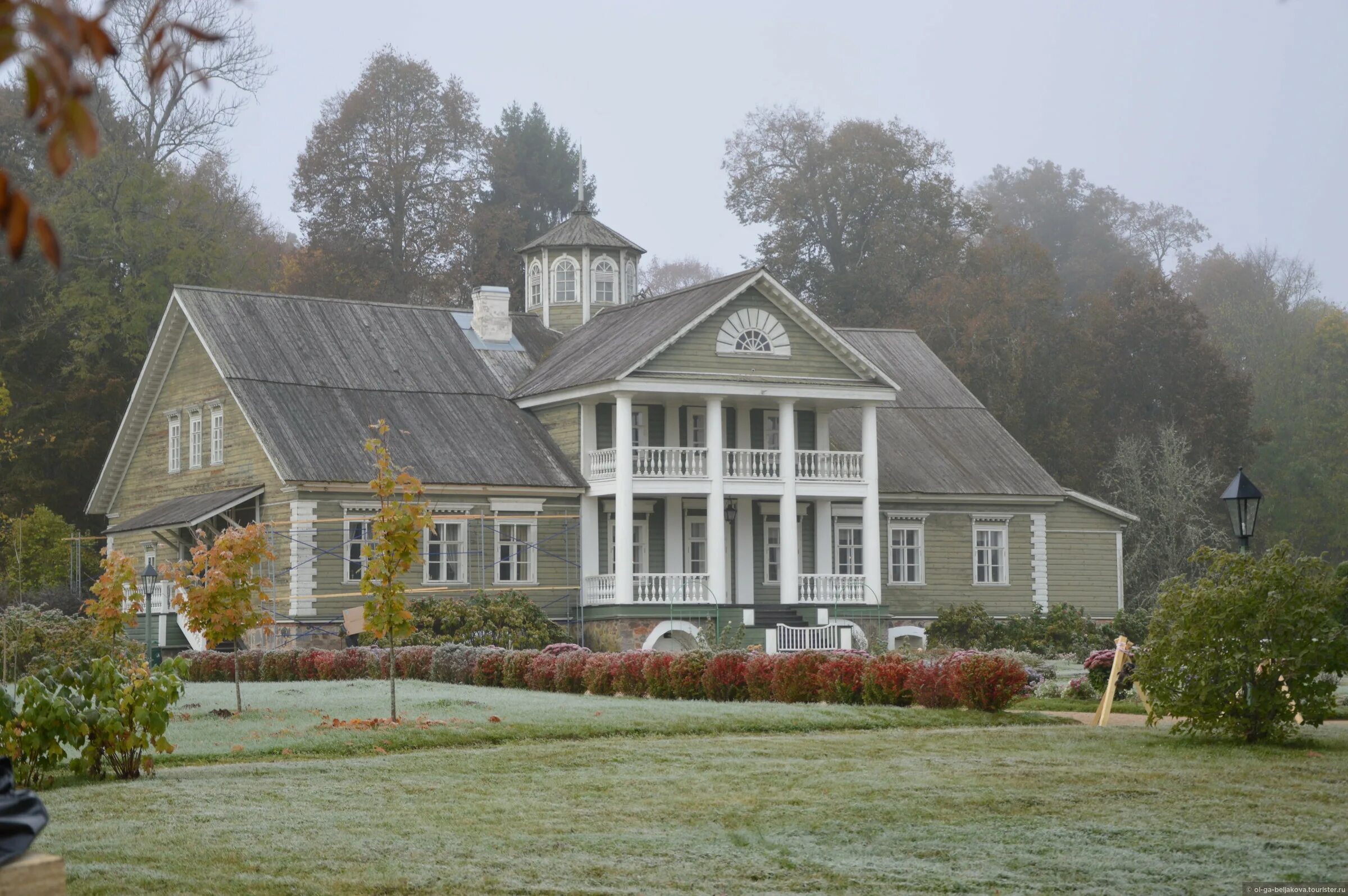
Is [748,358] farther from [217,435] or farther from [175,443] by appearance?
[175,443]

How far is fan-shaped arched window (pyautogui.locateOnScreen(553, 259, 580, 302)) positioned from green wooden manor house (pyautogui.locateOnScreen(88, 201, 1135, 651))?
2566 mm

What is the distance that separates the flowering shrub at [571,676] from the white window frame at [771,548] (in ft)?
47.2

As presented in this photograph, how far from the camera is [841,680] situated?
20188 millimetres

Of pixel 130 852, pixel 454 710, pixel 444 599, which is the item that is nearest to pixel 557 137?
pixel 444 599

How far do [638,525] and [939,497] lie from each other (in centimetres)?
755

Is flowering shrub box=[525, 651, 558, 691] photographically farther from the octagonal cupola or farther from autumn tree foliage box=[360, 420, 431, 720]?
the octagonal cupola

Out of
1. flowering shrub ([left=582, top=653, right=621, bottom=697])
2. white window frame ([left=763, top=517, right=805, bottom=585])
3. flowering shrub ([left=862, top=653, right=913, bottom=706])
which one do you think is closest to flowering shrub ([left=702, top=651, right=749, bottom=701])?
flowering shrub ([left=582, top=653, right=621, bottom=697])

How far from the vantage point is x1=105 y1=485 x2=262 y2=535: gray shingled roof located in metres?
32.4

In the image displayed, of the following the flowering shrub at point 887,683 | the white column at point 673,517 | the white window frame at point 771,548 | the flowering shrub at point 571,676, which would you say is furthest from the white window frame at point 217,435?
the flowering shrub at point 887,683

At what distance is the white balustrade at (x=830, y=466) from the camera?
3606 cm

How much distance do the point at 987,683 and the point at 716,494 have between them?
16.0m

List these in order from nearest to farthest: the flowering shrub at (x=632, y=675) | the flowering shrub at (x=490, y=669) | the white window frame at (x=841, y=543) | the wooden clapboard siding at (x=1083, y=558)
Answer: the flowering shrub at (x=632, y=675) < the flowering shrub at (x=490, y=669) < the white window frame at (x=841, y=543) < the wooden clapboard siding at (x=1083, y=558)

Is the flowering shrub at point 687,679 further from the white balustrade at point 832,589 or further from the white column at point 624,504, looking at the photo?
the white balustrade at point 832,589

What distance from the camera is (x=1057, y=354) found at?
58344 millimetres
